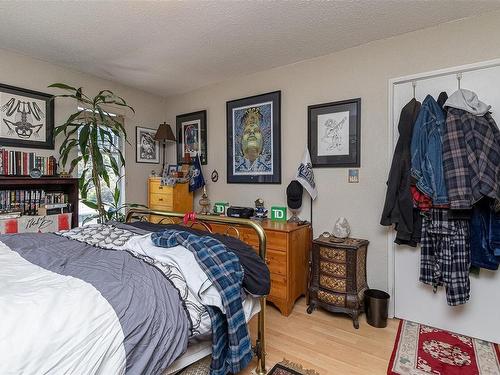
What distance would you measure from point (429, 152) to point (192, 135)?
275 cm

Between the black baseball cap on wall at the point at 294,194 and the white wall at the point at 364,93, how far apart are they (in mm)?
110

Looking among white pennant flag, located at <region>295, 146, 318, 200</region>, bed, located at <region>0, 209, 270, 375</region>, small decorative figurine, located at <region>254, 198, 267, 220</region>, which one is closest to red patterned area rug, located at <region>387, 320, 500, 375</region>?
bed, located at <region>0, 209, 270, 375</region>

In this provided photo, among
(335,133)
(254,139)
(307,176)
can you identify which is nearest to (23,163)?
(254,139)

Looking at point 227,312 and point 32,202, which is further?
point 32,202

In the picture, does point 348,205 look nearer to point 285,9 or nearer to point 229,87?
point 285,9

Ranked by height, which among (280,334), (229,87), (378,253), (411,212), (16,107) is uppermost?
(229,87)

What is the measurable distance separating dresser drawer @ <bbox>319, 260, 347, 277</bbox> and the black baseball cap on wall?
25.1 inches

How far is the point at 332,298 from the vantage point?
235 centimetres

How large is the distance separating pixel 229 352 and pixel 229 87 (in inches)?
115

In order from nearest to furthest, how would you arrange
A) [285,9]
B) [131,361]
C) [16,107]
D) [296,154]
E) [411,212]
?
[131,361]
[285,9]
[411,212]
[16,107]
[296,154]

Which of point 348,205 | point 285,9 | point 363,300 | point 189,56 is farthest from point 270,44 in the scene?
point 363,300

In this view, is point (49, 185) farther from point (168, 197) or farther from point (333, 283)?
point (333, 283)

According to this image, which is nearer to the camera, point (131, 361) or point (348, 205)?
point (131, 361)

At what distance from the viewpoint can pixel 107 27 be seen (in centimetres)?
225
